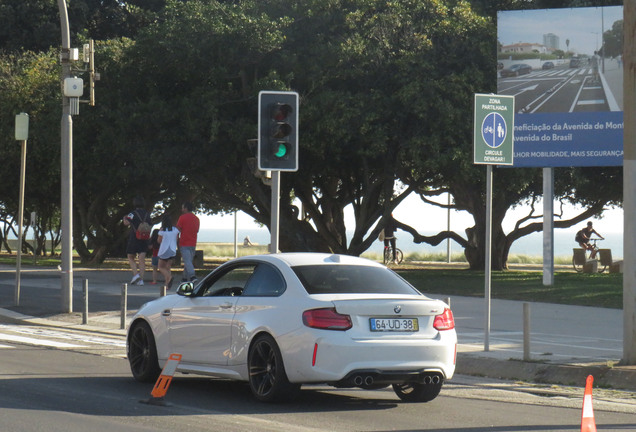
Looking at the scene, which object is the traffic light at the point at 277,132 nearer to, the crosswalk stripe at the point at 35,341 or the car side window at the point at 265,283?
the crosswalk stripe at the point at 35,341

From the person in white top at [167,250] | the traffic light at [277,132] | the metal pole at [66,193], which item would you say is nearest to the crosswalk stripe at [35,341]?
the metal pole at [66,193]

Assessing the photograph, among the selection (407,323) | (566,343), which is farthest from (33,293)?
(407,323)

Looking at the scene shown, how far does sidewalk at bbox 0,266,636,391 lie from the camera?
1207 cm

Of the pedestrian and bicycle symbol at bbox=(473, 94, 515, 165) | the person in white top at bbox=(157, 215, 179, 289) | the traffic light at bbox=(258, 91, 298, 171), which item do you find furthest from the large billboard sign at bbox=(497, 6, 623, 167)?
the traffic light at bbox=(258, 91, 298, 171)

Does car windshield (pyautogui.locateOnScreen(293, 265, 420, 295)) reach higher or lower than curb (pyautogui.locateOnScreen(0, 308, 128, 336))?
higher

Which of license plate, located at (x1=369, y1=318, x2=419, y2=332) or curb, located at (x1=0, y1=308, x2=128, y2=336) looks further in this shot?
curb, located at (x1=0, y1=308, x2=128, y2=336)

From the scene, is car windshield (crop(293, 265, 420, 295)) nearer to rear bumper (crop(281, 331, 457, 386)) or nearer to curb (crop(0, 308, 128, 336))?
rear bumper (crop(281, 331, 457, 386))

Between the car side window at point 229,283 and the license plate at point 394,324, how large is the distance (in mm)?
1582

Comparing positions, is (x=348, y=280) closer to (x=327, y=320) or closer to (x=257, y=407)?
(x=327, y=320)

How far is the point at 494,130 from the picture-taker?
1359cm

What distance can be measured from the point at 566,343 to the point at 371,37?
17271mm

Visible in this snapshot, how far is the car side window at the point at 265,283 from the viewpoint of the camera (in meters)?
10.1

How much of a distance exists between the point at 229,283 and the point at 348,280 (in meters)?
1.38

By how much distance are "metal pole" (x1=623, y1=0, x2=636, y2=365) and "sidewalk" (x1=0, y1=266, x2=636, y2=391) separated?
0.41 m
